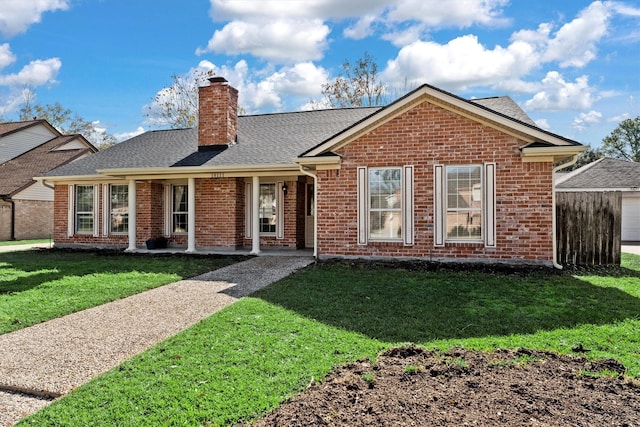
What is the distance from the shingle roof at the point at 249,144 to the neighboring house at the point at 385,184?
109 millimetres

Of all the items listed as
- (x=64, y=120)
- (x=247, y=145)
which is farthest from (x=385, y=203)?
(x=64, y=120)

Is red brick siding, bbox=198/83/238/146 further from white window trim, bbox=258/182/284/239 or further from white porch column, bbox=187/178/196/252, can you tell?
white window trim, bbox=258/182/284/239

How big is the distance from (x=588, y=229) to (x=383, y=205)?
5.11 m

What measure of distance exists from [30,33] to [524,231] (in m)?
21.6

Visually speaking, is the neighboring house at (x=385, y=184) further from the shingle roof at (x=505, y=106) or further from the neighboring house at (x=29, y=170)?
the neighboring house at (x=29, y=170)

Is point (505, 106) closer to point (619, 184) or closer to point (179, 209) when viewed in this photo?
point (179, 209)

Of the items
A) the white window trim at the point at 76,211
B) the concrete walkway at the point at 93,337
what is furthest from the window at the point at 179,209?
the concrete walkway at the point at 93,337

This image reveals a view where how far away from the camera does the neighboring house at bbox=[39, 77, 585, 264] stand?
31.3ft

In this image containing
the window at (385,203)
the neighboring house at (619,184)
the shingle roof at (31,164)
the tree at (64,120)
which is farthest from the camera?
the tree at (64,120)

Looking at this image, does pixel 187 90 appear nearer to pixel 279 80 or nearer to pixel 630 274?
pixel 279 80

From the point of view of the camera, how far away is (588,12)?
10891 millimetres

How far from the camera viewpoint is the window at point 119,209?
49.5 ft

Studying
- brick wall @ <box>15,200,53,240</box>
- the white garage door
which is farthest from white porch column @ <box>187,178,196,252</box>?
the white garage door

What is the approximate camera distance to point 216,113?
14.7 m
